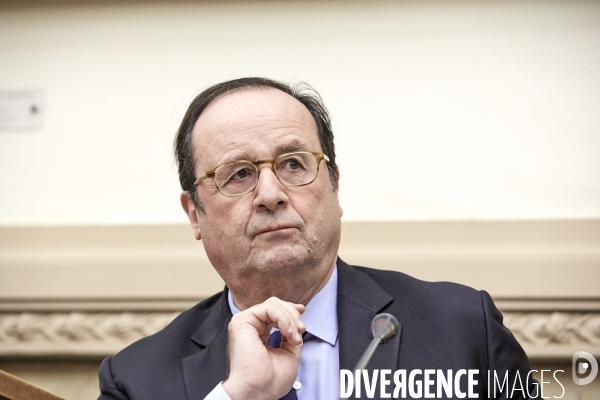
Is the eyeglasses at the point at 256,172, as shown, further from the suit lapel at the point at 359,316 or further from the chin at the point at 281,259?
the suit lapel at the point at 359,316

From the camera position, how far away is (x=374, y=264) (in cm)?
226

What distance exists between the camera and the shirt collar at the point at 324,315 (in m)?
1.66

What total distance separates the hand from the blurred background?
894mm

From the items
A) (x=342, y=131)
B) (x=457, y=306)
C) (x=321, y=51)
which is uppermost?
(x=321, y=51)

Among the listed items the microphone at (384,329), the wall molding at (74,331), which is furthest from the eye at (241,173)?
the wall molding at (74,331)

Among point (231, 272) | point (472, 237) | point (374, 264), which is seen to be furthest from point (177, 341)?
point (472, 237)

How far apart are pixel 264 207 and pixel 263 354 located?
0.39m

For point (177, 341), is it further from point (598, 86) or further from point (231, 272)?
point (598, 86)

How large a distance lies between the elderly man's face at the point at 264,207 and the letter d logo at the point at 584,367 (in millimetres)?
989

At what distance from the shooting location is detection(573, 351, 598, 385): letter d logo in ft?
6.81

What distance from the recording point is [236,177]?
5.50 feet

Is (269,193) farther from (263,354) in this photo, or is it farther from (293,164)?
(263,354)

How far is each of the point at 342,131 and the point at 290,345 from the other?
3.77ft

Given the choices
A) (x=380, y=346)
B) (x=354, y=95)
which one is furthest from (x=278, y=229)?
(x=354, y=95)
